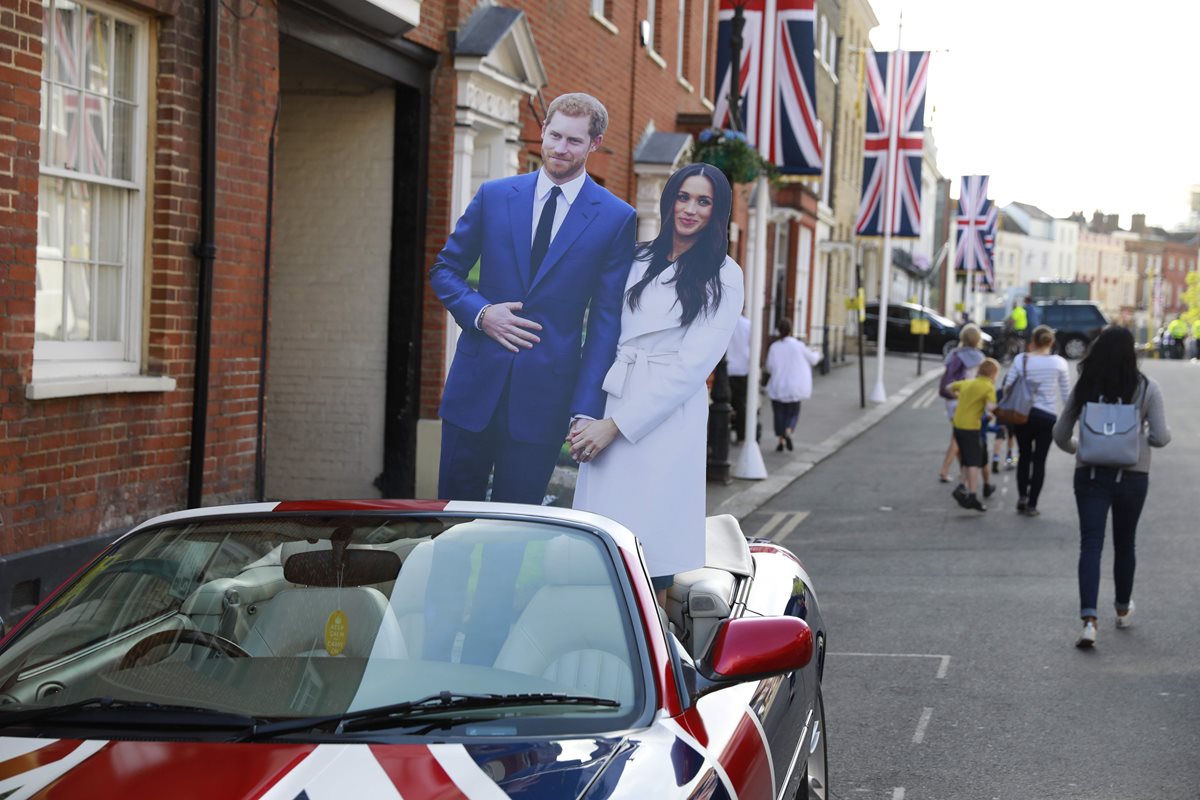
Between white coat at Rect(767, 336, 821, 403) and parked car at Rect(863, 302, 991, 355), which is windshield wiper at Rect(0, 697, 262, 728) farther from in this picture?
parked car at Rect(863, 302, 991, 355)

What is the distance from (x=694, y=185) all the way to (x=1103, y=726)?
325cm

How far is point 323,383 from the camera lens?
45.0 ft

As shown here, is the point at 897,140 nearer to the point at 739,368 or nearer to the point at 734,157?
the point at 739,368

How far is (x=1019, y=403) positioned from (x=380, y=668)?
41.6 ft

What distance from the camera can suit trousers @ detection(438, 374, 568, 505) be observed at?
22.9 feet

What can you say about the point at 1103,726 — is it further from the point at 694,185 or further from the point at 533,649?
the point at 533,649

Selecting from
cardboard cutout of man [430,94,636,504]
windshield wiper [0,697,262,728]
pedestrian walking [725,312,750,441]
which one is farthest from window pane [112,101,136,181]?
pedestrian walking [725,312,750,441]

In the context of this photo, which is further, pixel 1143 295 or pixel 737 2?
pixel 1143 295

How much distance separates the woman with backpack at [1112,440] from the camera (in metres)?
9.23

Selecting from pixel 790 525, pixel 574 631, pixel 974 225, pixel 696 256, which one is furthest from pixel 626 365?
pixel 974 225

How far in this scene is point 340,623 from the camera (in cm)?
376

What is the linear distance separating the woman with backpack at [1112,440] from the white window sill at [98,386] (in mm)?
5571

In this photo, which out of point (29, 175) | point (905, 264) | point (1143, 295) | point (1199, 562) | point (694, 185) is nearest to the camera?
point (694, 185)

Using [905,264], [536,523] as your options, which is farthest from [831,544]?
[905,264]
